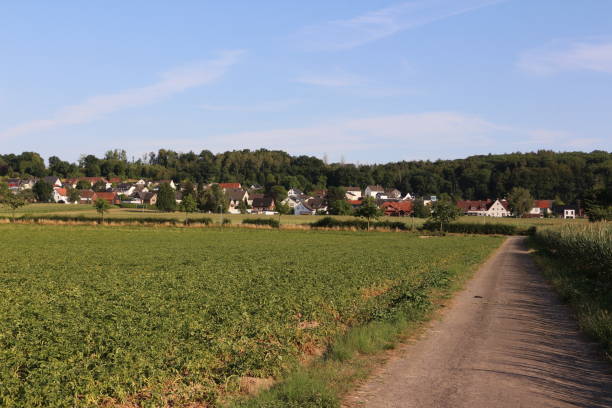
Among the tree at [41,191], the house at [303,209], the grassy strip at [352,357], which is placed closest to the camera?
the grassy strip at [352,357]

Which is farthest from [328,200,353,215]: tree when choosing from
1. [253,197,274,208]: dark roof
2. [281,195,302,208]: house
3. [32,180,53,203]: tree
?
[32,180,53,203]: tree

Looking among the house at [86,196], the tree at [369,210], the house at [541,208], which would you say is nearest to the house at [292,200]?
the house at [86,196]

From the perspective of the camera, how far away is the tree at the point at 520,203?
147250 mm

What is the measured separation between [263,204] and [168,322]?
14308 centimetres

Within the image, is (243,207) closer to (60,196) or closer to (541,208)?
(60,196)

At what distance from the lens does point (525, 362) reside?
10633 mm

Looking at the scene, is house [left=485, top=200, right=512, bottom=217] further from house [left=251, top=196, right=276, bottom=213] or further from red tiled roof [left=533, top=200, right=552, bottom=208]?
house [left=251, top=196, right=276, bottom=213]

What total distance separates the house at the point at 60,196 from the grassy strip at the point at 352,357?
15952cm

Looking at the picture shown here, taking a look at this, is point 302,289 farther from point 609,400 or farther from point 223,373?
point 609,400

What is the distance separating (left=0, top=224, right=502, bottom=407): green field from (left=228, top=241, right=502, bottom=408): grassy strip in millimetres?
342

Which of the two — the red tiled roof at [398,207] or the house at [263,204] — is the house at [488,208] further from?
the house at [263,204]

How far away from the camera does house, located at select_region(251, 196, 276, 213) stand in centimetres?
15325

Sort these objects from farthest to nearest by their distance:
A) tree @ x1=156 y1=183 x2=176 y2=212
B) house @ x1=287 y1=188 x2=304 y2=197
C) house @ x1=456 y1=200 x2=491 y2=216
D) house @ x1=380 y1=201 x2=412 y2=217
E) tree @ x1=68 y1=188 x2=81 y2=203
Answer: house @ x1=287 y1=188 x2=304 y2=197, house @ x1=456 y1=200 x2=491 y2=216, tree @ x1=68 y1=188 x2=81 y2=203, house @ x1=380 y1=201 x2=412 y2=217, tree @ x1=156 y1=183 x2=176 y2=212

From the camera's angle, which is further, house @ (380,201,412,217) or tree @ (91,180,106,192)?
tree @ (91,180,106,192)
